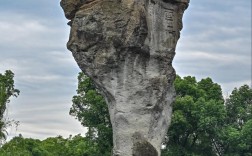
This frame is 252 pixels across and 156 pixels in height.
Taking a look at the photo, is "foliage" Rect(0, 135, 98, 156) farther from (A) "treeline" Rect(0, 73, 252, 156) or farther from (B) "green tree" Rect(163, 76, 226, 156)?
(B) "green tree" Rect(163, 76, 226, 156)

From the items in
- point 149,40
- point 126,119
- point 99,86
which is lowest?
point 126,119

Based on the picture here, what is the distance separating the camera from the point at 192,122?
31.5m

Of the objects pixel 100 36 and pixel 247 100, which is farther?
pixel 247 100

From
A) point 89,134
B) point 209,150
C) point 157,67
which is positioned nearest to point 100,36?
point 157,67

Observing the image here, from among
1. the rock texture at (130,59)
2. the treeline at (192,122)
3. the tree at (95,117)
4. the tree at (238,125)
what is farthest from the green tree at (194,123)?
the rock texture at (130,59)

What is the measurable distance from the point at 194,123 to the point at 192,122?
12 cm

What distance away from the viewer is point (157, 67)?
15109mm

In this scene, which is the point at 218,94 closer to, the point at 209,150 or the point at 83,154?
the point at 209,150

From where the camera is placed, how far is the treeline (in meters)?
29.8

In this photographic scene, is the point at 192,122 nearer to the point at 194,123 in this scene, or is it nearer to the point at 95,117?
the point at 194,123

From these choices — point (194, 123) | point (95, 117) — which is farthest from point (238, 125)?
point (95, 117)

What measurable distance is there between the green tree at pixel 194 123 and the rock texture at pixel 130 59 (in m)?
15.5

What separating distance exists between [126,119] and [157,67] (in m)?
1.59

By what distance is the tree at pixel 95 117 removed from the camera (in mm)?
29344
